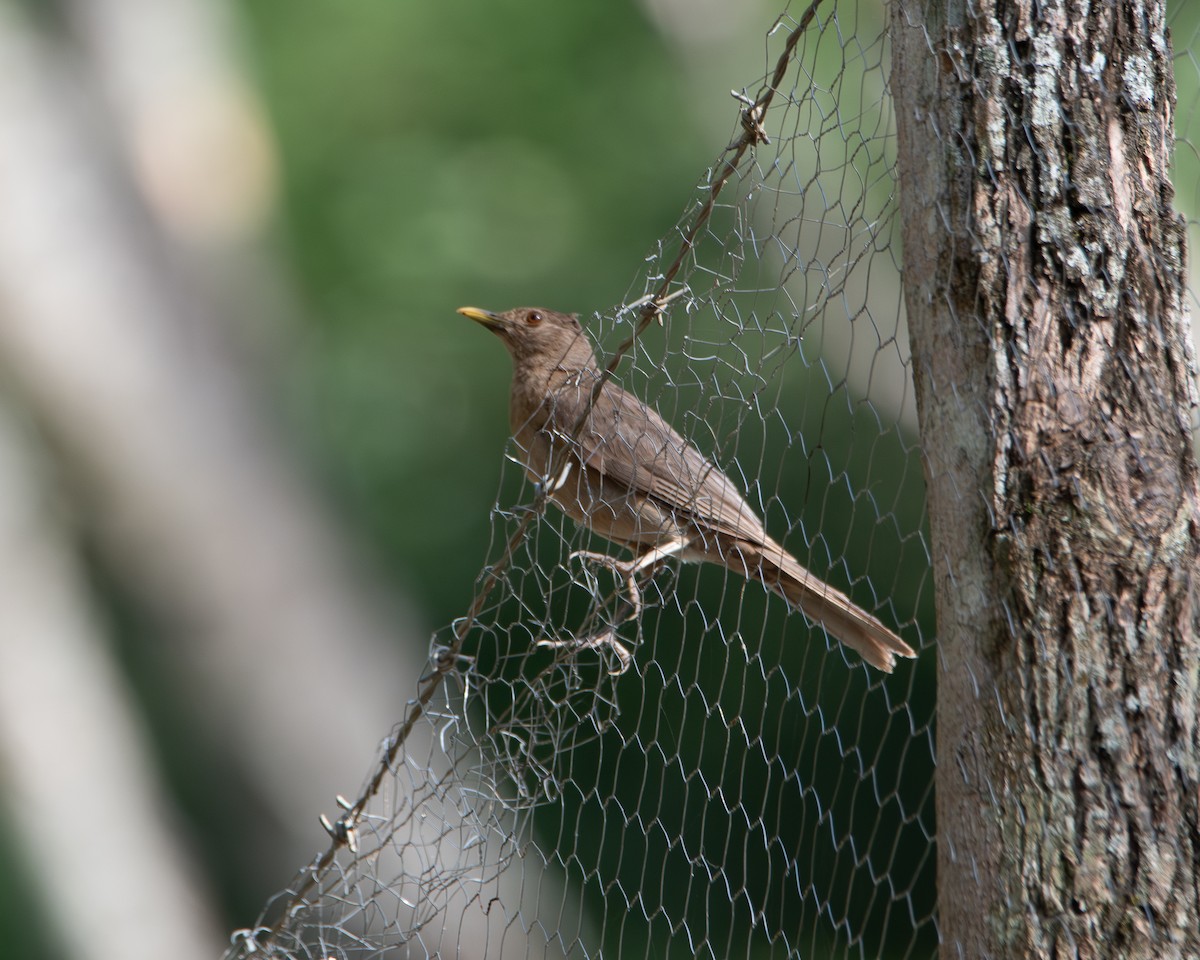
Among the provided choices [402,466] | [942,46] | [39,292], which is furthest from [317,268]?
[942,46]

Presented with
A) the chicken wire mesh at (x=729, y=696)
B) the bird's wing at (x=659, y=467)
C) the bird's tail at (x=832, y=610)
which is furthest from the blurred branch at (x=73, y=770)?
the bird's tail at (x=832, y=610)

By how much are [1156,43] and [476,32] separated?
1300 centimetres

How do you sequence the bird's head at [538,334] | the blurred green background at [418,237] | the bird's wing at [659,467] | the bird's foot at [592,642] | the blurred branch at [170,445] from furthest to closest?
the blurred green background at [418,237]
the blurred branch at [170,445]
the bird's head at [538,334]
the bird's wing at [659,467]
the bird's foot at [592,642]

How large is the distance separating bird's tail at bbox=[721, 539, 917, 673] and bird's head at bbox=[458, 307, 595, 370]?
4.94 feet

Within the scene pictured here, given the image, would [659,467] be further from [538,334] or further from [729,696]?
[729,696]

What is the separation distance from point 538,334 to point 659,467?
58.8 inches

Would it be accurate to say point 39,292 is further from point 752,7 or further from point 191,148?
point 752,7

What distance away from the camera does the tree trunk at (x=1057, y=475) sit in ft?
6.71

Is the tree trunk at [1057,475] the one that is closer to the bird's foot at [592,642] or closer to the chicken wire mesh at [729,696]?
the chicken wire mesh at [729,696]

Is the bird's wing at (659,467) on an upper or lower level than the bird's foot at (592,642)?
upper

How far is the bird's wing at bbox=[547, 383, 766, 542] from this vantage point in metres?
3.96

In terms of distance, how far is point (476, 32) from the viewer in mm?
14508

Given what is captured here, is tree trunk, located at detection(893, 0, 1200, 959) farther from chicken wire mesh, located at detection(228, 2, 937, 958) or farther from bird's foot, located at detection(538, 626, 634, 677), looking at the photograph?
bird's foot, located at detection(538, 626, 634, 677)

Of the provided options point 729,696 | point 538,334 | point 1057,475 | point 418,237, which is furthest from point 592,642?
point 418,237
